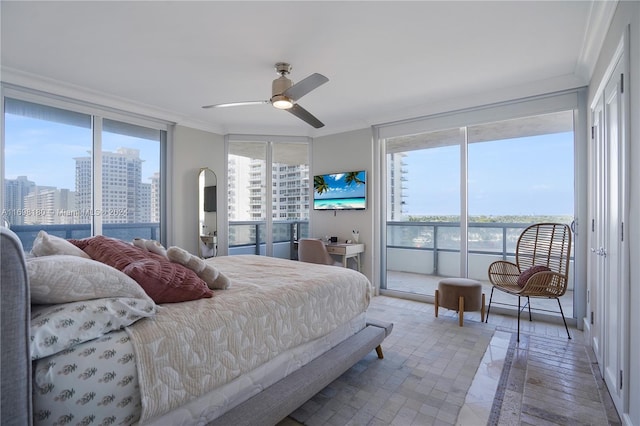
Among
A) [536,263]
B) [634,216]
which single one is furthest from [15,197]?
[536,263]

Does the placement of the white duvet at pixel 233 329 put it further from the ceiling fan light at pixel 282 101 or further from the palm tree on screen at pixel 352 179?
the palm tree on screen at pixel 352 179

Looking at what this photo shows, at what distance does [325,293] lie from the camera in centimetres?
203

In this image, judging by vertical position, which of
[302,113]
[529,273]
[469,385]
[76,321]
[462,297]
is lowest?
[469,385]

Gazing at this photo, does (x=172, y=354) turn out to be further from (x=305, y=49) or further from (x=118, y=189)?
(x=118, y=189)

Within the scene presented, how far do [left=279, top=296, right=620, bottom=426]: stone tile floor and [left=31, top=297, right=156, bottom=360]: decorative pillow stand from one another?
44.5 inches

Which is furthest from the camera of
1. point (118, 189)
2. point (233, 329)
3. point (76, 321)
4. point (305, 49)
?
point (118, 189)

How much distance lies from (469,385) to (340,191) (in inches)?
124

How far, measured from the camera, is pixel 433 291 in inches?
168

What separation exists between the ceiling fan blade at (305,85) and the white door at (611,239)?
1841mm

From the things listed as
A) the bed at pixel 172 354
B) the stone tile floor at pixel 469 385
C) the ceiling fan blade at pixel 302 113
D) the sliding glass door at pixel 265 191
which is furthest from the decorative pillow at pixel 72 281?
the sliding glass door at pixel 265 191

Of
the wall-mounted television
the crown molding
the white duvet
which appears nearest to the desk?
the wall-mounted television

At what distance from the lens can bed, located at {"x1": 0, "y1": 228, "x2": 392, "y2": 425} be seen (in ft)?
2.95

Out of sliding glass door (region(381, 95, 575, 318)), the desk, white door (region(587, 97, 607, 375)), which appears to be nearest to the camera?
white door (region(587, 97, 607, 375))

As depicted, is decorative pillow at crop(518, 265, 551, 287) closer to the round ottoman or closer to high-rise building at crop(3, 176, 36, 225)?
the round ottoman
